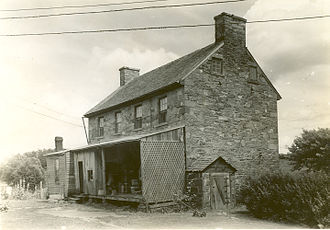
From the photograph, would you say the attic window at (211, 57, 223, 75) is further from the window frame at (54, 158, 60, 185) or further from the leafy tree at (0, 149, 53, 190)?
the leafy tree at (0, 149, 53, 190)

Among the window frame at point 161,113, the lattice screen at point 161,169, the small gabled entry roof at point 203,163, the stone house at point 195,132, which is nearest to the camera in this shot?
the lattice screen at point 161,169

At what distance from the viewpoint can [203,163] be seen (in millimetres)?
18266

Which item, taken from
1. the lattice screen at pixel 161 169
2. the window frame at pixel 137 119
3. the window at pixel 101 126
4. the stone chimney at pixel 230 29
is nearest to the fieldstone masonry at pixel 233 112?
the stone chimney at pixel 230 29

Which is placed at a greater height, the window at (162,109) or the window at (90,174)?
the window at (162,109)

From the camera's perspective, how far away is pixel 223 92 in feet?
63.7

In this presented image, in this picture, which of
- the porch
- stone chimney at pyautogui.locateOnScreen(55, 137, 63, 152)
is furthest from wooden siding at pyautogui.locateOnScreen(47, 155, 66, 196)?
stone chimney at pyautogui.locateOnScreen(55, 137, 63, 152)

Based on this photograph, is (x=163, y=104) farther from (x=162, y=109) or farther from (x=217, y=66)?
(x=217, y=66)

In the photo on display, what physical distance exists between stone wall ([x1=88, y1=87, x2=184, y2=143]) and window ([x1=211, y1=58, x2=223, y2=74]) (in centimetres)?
245

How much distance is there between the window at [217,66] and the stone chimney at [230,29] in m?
1.28

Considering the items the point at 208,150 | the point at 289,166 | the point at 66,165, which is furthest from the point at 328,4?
the point at 66,165

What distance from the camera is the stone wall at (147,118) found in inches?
723

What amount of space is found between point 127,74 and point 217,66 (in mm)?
11801

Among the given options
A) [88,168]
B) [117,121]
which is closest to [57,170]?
[88,168]

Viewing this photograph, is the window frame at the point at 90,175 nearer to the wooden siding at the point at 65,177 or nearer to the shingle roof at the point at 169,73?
the wooden siding at the point at 65,177
